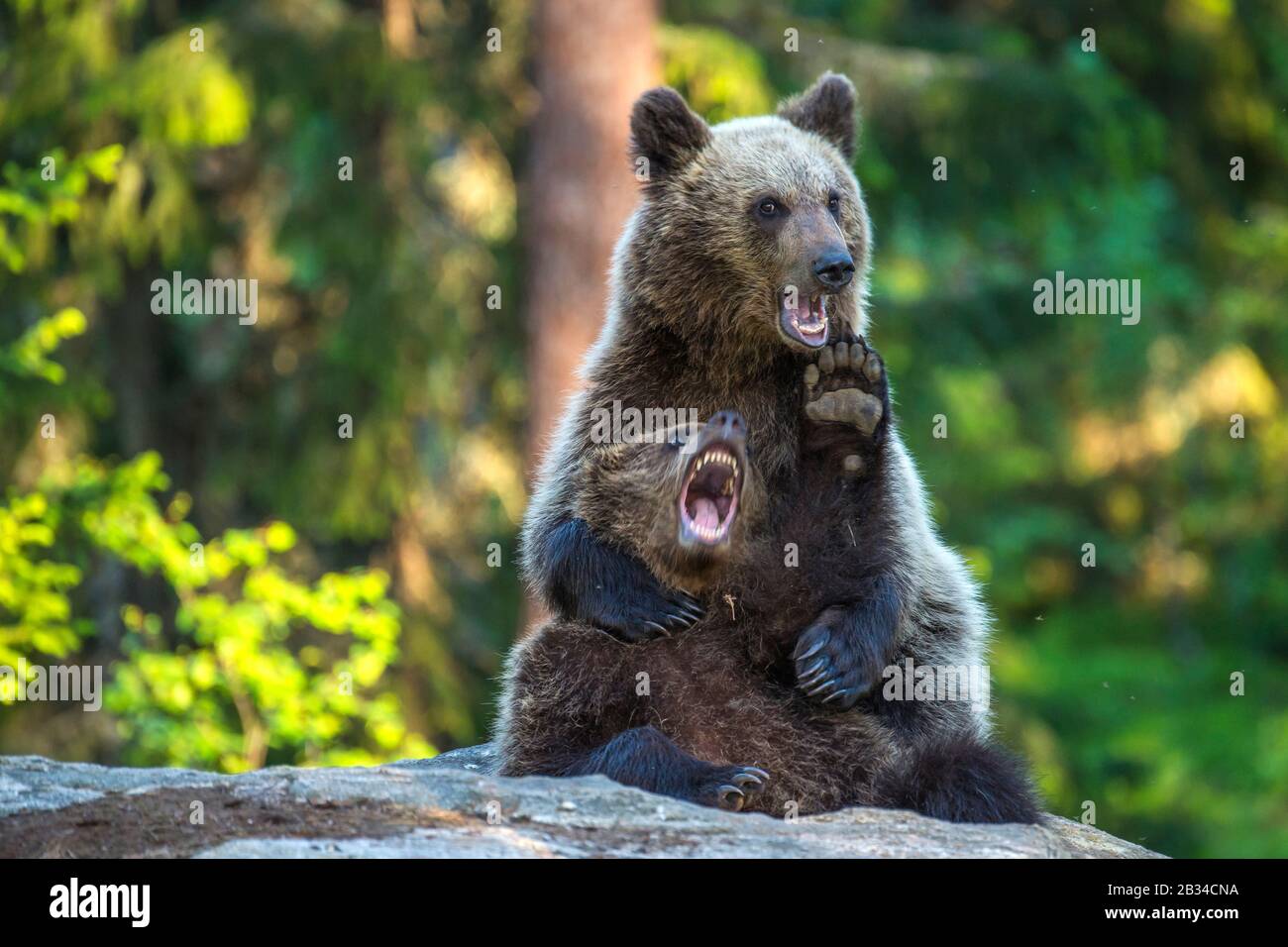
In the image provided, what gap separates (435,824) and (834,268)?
8.25ft

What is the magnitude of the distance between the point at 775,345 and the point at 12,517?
3.70 meters

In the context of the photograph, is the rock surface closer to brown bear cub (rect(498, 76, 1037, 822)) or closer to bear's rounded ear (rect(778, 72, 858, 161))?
brown bear cub (rect(498, 76, 1037, 822))

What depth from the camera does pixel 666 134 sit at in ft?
21.8

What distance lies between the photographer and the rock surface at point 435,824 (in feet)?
14.4

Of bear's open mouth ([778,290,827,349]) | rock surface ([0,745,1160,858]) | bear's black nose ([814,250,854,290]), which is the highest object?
bear's black nose ([814,250,854,290])

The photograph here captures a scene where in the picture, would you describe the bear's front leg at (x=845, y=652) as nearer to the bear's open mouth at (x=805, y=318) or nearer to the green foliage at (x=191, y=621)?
the bear's open mouth at (x=805, y=318)

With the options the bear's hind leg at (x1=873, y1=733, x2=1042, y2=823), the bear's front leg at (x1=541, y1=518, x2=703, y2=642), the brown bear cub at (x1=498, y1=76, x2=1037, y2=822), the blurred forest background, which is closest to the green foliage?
the blurred forest background

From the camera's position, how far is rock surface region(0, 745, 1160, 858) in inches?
173

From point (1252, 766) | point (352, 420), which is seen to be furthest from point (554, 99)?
point (1252, 766)

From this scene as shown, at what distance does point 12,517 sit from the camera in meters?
7.52

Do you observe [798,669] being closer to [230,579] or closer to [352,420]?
[352,420]

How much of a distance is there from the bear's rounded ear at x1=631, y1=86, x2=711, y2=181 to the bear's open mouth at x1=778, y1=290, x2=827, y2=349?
0.90 metres

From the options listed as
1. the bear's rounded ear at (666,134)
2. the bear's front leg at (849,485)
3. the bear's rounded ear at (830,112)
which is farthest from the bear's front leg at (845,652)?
the bear's rounded ear at (830,112)
